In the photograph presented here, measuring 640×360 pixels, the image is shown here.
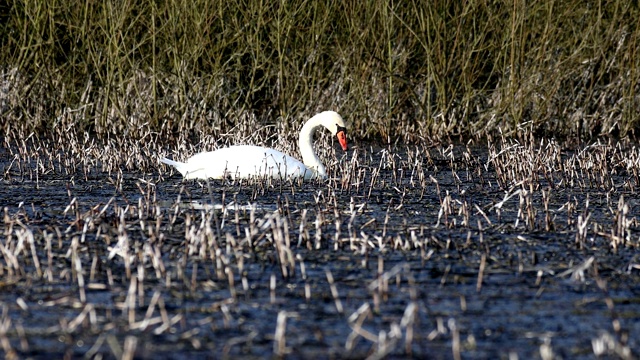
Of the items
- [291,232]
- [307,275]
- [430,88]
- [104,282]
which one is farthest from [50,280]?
[430,88]

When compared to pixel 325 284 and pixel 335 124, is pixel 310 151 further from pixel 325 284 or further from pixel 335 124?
pixel 325 284

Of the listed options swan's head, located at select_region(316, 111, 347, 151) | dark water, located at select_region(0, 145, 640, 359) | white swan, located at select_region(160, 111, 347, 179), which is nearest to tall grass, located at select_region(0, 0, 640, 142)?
swan's head, located at select_region(316, 111, 347, 151)

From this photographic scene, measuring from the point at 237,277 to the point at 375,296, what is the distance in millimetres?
985

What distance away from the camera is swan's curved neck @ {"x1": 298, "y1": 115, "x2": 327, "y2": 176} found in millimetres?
10570

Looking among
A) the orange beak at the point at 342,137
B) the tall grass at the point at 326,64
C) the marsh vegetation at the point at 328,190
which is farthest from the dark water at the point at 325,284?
the tall grass at the point at 326,64

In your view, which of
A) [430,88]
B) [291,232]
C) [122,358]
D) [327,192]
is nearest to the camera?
[122,358]

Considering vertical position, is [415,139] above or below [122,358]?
above

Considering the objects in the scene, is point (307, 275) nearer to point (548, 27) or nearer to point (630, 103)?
point (548, 27)

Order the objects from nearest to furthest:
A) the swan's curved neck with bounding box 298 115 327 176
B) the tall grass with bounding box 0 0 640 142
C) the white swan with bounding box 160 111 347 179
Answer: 1. the white swan with bounding box 160 111 347 179
2. the swan's curved neck with bounding box 298 115 327 176
3. the tall grass with bounding box 0 0 640 142

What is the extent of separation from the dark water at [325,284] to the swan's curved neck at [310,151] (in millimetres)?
1627

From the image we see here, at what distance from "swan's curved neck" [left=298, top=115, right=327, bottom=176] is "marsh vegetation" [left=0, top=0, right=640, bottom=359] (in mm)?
239

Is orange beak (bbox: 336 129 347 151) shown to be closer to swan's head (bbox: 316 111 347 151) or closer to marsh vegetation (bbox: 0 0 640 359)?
swan's head (bbox: 316 111 347 151)

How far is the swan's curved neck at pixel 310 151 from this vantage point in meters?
10.6

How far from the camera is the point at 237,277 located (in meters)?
5.90
